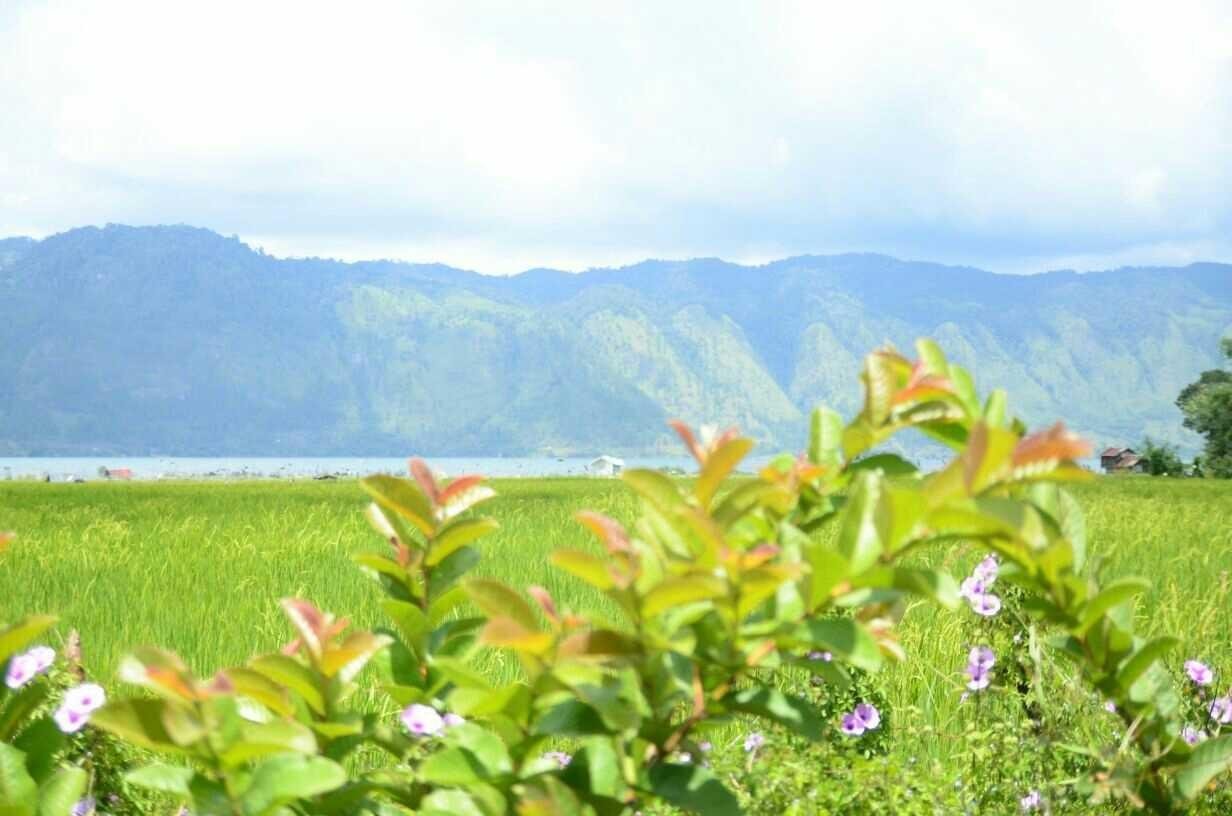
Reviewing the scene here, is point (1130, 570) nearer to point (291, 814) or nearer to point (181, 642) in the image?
point (181, 642)

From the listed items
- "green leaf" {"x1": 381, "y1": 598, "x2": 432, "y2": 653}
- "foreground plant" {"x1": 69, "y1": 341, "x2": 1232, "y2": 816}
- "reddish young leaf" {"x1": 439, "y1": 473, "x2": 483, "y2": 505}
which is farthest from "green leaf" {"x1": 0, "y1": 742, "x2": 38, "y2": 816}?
"reddish young leaf" {"x1": 439, "y1": 473, "x2": 483, "y2": 505}

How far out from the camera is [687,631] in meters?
0.90

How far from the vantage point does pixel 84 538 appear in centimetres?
909

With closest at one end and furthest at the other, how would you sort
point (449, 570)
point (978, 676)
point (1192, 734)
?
point (449, 570), point (1192, 734), point (978, 676)

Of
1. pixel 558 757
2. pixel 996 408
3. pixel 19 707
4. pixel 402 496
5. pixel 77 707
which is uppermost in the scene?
pixel 996 408

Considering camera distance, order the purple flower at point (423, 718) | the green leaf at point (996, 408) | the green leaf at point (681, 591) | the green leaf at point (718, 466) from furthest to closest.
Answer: the purple flower at point (423, 718), the green leaf at point (996, 408), the green leaf at point (718, 466), the green leaf at point (681, 591)

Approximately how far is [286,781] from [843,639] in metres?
0.50

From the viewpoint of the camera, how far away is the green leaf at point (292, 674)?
39.2 inches

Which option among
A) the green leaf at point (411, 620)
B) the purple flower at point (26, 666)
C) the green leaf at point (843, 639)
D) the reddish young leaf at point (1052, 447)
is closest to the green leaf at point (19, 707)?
the purple flower at point (26, 666)

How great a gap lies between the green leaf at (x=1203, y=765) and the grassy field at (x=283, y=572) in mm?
254

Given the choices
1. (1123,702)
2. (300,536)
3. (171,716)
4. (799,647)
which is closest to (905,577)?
(799,647)

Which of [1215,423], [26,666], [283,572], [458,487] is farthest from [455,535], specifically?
[1215,423]

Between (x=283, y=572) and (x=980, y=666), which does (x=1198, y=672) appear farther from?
(x=283, y=572)

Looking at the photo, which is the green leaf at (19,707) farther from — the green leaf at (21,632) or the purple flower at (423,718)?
the purple flower at (423,718)
